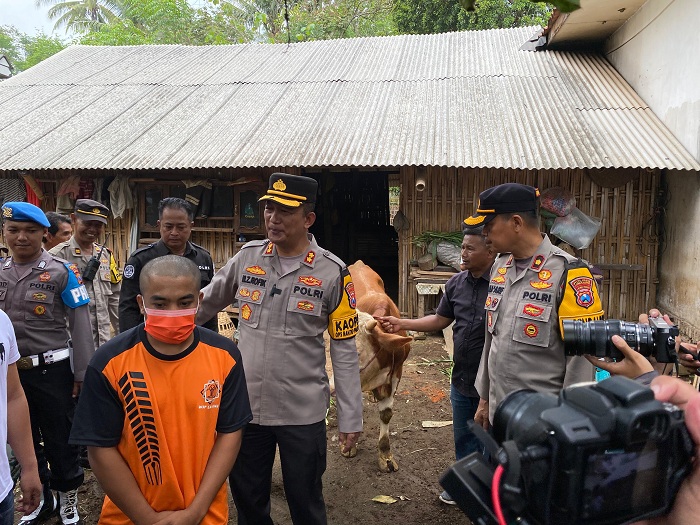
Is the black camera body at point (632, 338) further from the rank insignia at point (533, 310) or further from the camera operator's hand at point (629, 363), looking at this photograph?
the rank insignia at point (533, 310)

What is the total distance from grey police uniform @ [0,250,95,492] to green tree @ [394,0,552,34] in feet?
45.9

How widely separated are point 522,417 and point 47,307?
3.03 m

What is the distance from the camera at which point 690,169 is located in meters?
6.16

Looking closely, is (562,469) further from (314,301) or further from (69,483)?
(69,483)

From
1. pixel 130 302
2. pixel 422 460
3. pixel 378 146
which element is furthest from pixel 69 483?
pixel 378 146

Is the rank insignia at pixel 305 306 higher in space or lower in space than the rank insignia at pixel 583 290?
lower

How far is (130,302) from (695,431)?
3071mm

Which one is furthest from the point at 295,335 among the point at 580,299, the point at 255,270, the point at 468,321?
the point at 580,299

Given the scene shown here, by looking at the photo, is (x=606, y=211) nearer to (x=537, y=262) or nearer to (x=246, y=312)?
(x=537, y=262)

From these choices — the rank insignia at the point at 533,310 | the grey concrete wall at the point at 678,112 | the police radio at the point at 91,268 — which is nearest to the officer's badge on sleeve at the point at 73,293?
the police radio at the point at 91,268

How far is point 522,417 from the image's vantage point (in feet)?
3.62

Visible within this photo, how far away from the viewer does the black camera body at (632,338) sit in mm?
1747

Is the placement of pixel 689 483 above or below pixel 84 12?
below

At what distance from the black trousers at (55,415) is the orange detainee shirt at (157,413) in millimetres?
1532
